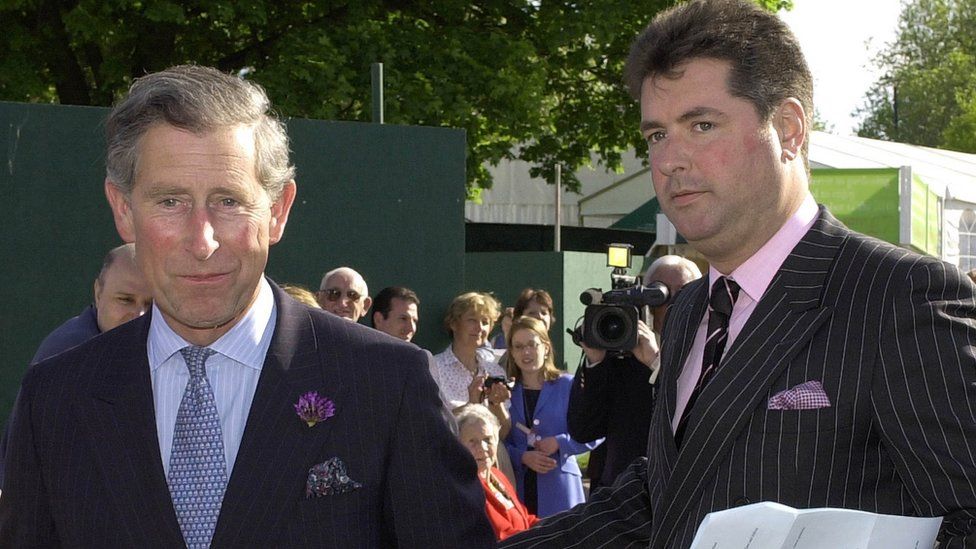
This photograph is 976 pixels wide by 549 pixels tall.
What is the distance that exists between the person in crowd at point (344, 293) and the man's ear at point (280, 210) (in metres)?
4.81

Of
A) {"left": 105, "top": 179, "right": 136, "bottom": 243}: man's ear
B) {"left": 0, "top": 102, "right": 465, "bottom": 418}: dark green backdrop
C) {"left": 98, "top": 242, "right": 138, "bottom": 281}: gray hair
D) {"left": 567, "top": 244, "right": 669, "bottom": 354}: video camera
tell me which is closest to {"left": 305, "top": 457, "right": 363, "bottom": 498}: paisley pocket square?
{"left": 105, "top": 179, "right": 136, "bottom": 243}: man's ear

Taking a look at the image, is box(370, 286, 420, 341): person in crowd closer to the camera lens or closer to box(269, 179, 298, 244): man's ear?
the camera lens

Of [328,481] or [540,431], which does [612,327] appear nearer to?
[540,431]

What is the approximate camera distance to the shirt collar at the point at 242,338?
2.42 metres

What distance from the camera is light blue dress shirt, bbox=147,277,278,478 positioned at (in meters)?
2.40

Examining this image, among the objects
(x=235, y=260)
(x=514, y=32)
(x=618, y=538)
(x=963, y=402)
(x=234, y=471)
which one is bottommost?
(x=618, y=538)

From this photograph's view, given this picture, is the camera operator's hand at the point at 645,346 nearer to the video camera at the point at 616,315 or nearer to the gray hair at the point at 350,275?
the video camera at the point at 616,315

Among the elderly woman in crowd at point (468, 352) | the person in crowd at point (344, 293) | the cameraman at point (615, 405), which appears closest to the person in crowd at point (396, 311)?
the person in crowd at point (344, 293)

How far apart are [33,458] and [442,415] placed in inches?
30.4

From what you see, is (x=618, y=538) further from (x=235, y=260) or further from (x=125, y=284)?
(x=125, y=284)

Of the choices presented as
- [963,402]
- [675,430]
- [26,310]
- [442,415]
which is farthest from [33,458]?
[26,310]

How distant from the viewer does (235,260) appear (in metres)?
2.35

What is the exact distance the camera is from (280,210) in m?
2.50

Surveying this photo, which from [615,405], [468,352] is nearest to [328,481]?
[615,405]
